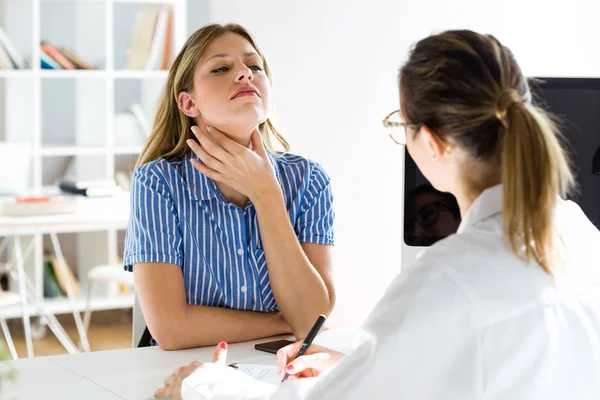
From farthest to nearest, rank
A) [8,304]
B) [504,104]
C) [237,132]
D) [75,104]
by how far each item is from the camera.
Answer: [75,104] < [8,304] < [237,132] < [504,104]

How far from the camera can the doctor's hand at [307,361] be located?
1.43 m

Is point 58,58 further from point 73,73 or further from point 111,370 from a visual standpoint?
point 111,370

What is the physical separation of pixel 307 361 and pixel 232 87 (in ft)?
2.42

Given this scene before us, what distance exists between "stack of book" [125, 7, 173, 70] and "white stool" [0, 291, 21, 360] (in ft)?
5.28

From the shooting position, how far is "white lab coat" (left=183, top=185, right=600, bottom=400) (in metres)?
1.03

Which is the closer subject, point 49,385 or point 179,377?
point 179,377

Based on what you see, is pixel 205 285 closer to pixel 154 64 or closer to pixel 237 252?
pixel 237 252

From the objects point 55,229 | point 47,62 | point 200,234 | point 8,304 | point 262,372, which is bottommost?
point 8,304

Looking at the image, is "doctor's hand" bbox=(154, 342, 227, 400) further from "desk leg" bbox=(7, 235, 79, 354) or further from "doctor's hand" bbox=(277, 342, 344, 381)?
"desk leg" bbox=(7, 235, 79, 354)

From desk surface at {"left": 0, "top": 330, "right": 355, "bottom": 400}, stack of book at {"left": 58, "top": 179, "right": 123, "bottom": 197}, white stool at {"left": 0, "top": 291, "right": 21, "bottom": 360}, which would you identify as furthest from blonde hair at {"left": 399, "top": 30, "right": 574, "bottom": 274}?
stack of book at {"left": 58, "top": 179, "right": 123, "bottom": 197}

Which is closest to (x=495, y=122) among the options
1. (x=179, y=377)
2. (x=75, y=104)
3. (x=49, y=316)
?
(x=179, y=377)

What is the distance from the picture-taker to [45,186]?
16.9 feet

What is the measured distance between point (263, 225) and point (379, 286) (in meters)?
1.84

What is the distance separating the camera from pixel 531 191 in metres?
1.09
